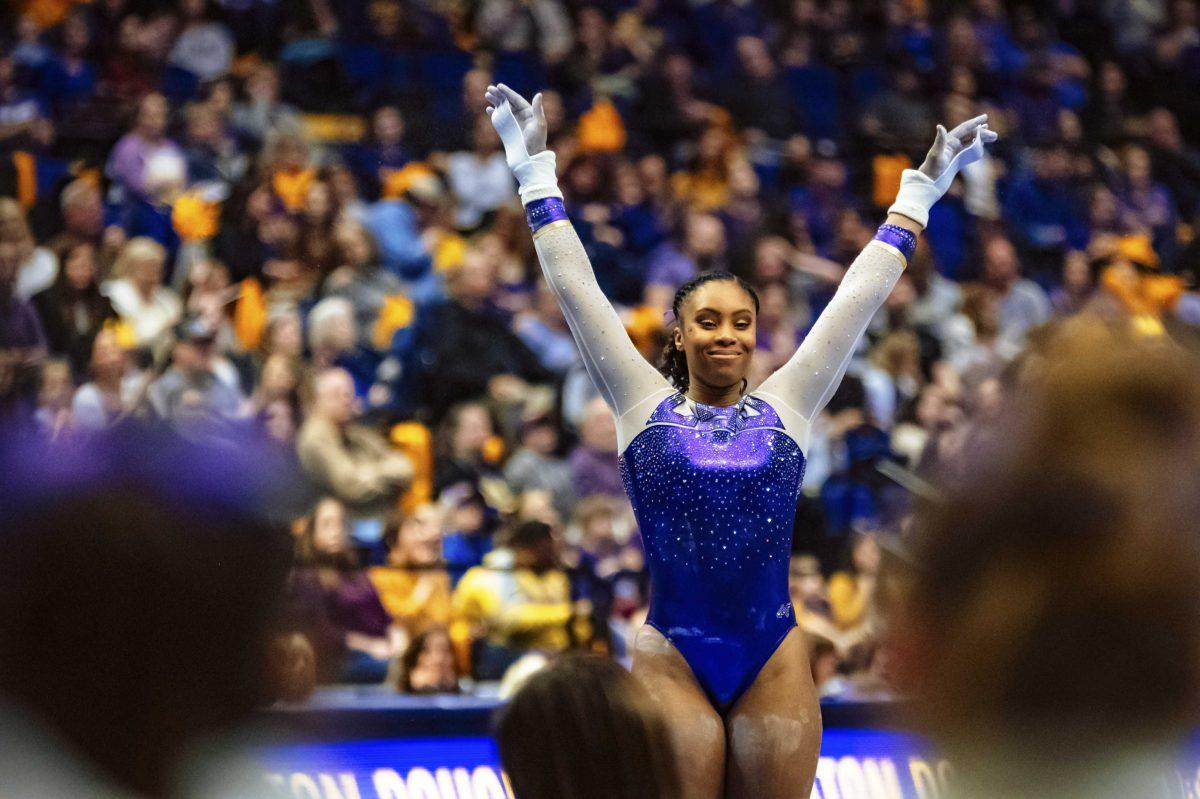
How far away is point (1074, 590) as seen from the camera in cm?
146

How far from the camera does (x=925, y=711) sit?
150cm

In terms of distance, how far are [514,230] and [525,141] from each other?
5.62 meters

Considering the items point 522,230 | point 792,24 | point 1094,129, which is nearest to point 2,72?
point 522,230

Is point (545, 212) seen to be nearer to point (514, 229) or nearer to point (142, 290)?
point (142, 290)

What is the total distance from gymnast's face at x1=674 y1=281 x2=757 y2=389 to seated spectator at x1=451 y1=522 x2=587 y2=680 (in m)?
3.20

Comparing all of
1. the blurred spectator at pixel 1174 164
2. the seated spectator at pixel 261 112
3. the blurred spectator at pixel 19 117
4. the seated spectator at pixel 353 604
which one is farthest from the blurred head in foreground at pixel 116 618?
the blurred spectator at pixel 1174 164

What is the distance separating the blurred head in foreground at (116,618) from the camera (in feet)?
4.60

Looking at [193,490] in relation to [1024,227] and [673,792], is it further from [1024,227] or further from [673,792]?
[1024,227]

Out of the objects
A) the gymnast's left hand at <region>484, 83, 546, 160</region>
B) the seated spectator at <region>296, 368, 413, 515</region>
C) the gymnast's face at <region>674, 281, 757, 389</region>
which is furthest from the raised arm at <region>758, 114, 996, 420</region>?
the seated spectator at <region>296, 368, 413, 515</region>

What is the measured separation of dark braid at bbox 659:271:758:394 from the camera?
406 centimetres

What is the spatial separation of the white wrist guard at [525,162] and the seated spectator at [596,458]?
4.29m

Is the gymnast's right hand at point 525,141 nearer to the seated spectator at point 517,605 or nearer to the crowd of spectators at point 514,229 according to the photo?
the crowd of spectators at point 514,229

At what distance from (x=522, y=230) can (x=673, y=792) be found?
8455mm

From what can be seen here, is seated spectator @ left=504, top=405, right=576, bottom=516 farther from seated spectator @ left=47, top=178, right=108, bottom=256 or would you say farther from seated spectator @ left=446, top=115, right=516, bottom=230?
seated spectator @ left=47, top=178, right=108, bottom=256
